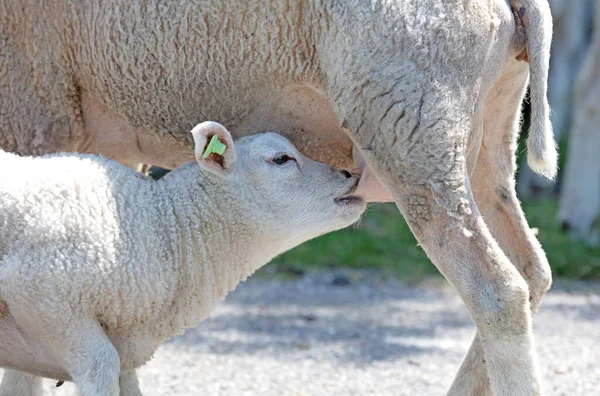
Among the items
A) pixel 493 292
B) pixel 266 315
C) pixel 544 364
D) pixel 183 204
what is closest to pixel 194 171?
pixel 183 204

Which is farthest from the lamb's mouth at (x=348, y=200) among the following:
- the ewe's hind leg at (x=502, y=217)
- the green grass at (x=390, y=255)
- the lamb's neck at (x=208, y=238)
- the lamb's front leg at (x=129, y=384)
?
the green grass at (x=390, y=255)

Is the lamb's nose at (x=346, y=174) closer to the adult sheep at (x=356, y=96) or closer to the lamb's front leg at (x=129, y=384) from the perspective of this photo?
the adult sheep at (x=356, y=96)

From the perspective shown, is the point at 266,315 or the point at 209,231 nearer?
the point at 209,231

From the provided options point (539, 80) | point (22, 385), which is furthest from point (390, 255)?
point (539, 80)

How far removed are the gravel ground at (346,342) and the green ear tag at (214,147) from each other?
70.3 inches

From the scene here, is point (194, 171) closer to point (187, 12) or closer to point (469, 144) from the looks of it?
point (187, 12)

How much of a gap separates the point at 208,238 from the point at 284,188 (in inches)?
14.2

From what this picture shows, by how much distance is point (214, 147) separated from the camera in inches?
164

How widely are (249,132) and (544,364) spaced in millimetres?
2673

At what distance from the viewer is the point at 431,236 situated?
4156 millimetres

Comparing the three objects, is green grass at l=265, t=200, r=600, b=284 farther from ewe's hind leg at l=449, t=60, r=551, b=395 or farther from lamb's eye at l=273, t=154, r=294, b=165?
lamb's eye at l=273, t=154, r=294, b=165

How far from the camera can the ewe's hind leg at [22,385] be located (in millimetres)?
4922

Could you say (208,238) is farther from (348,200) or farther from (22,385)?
(22,385)

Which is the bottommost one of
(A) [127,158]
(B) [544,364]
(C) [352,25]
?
(B) [544,364]
